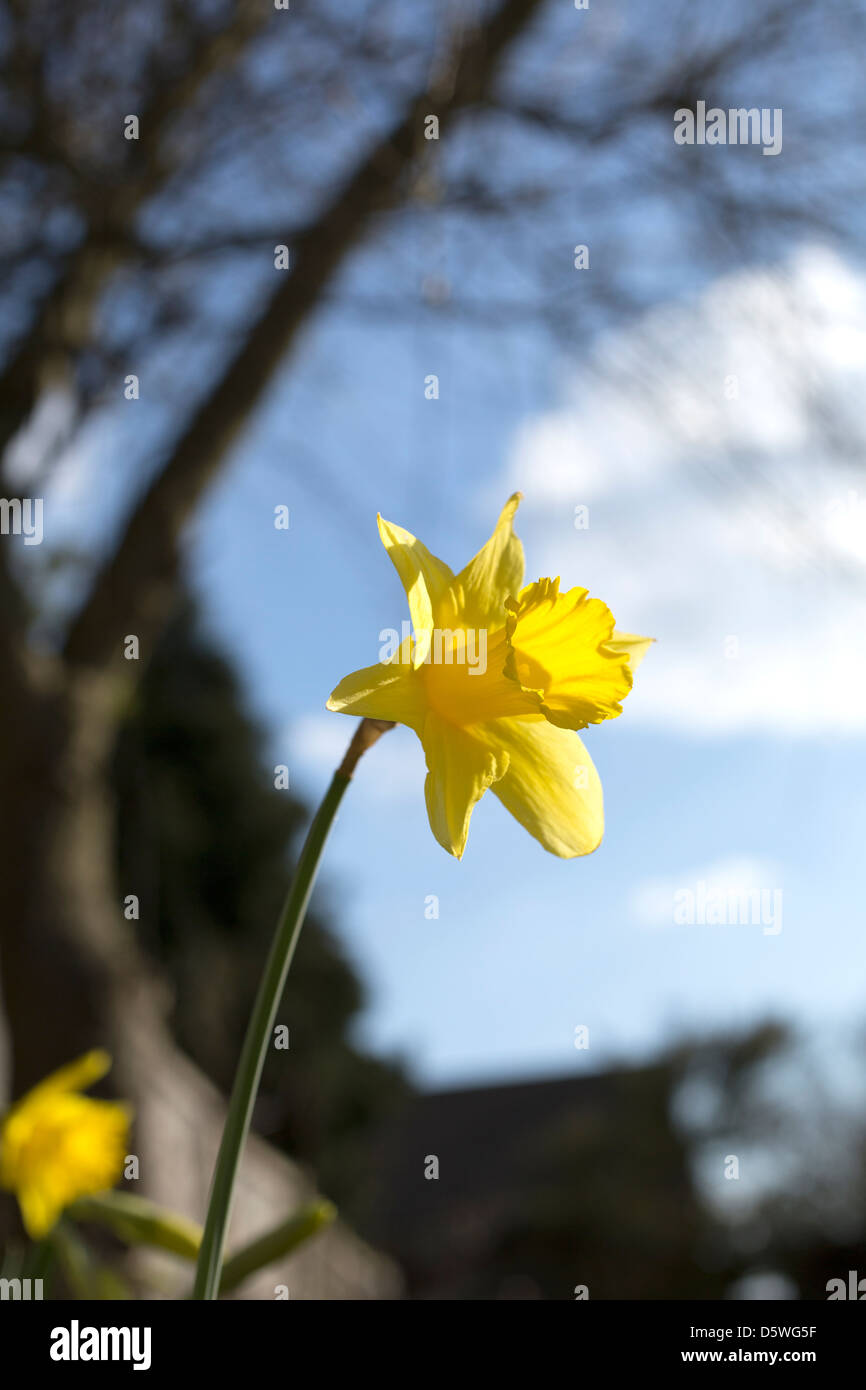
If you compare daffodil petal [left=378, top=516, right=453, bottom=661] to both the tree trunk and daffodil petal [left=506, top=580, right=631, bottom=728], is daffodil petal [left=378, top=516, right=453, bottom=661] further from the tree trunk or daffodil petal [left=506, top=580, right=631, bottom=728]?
the tree trunk

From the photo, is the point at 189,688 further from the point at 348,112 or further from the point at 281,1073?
the point at 348,112

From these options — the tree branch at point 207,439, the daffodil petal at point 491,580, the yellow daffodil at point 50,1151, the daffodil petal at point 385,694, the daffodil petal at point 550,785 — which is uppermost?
the tree branch at point 207,439

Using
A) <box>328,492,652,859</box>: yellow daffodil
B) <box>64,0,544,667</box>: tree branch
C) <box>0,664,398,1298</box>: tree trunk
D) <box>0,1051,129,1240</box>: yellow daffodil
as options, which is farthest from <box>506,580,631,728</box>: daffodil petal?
<box>64,0,544,667</box>: tree branch

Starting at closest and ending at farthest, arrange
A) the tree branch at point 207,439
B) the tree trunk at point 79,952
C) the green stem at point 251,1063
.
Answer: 1. the green stem at point 251,1063
2. the tree trunk at point 79,952
3. the tree branch at point 207,439

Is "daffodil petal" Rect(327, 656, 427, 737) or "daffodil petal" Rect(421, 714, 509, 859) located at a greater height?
"daffodil petal" Rect(327, 656, 427, 737)

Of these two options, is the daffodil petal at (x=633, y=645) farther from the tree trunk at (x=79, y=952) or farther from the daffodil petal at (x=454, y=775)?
the tree trunk at (x=79, y=952)

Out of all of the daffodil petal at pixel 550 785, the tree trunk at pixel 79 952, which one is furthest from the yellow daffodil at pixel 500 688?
the tree trunk at pixel 79 952
